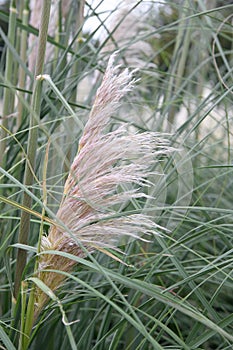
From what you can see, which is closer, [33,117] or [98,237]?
[98,237]

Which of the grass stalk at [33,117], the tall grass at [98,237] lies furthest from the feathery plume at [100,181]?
the grass stalk at [33,117]

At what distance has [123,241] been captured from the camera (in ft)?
3.51

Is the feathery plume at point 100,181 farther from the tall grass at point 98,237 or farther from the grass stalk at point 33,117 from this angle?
the grass stalk at point 33,117

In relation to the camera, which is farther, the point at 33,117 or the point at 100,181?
the point at 33,117

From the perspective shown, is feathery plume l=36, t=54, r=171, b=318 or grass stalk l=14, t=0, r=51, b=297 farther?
grass stalk l=14, t=0, r=51, b=297

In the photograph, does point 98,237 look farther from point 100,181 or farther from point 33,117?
point 33,117

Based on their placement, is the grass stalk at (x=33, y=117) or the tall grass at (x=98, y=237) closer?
the tall grass at (x=98, y=237)

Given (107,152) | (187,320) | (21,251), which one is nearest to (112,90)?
(107,152)

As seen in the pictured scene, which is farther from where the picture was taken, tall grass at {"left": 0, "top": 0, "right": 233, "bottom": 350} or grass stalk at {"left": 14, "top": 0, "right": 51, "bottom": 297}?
grass stalk at {"left": 14, "top": 0, "right": 51, "bottom": 297}

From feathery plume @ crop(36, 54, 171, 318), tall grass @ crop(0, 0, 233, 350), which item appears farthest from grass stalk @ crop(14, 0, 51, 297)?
feathery plume @ crop(36, 54, 171, 318)

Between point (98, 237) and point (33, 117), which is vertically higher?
point (33, 117)

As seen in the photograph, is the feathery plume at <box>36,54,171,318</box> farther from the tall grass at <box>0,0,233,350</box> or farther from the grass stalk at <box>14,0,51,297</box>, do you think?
the grass stalk at <box>14,0,51,297</box>

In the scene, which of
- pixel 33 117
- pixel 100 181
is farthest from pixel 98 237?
pixel 33 117

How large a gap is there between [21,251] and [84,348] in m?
0.33
